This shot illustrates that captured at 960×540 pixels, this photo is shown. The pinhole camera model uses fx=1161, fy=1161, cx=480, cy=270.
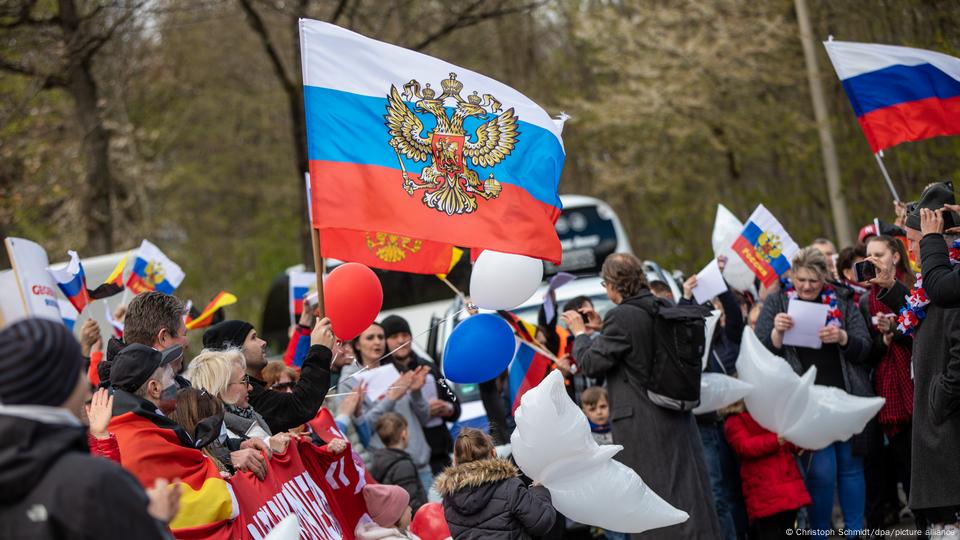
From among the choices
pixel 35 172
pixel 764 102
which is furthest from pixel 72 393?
pixel 764 102

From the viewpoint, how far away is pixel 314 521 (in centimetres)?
563

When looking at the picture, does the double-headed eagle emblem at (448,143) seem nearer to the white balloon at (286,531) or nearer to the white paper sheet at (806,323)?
the white balloon at (286,531)

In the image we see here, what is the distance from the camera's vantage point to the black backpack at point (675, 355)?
6.93 m

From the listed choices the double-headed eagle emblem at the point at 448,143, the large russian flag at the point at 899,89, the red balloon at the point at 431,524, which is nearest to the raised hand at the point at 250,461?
the red balloon at the point at 431,524

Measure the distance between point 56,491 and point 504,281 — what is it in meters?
4.37

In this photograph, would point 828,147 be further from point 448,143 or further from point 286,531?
point 286,531

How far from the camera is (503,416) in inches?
350

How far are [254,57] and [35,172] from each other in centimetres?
1195

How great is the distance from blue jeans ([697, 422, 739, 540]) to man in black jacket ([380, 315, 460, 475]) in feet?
6.24

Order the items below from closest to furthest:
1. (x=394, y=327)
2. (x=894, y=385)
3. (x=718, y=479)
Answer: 1. (x=894, y=385)
2. (x=718, y=479)
3. (x=394, y=327)

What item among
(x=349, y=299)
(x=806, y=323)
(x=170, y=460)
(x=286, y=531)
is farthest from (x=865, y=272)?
(x=170, y=460)

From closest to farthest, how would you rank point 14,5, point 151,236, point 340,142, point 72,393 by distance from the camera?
1. point 72,393
2. point 340,142
3. point 14,5
4. point 151,236

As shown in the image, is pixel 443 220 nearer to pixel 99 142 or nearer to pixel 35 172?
pixel 99 142

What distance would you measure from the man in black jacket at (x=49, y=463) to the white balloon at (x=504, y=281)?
416 centimetres
